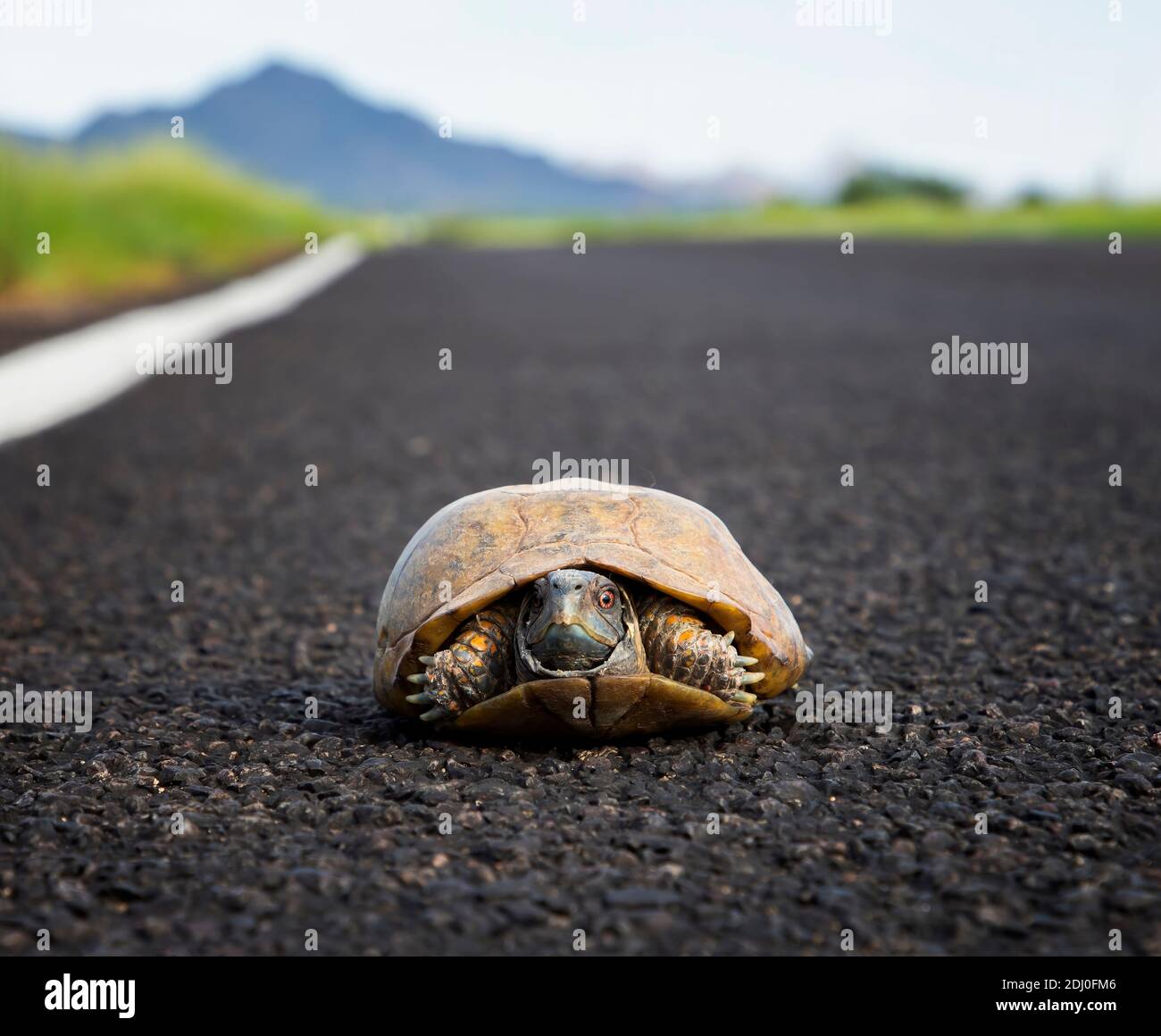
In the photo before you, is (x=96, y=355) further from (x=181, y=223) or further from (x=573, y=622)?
(x=181, y=223)

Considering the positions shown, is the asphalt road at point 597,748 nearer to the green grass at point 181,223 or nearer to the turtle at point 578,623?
the turtle at point 578,623

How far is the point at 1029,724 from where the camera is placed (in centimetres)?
412

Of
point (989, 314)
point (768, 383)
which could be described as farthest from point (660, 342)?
point (989, 314)

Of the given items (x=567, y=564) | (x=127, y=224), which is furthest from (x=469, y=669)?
(x=127, y=224)

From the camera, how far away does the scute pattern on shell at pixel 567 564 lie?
391 cm

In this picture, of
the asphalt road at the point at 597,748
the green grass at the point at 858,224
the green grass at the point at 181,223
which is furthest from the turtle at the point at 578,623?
the green grass at the point at 858,224

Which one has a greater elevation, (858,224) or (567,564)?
(858,224)

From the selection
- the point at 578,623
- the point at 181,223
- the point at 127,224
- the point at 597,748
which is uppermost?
the point at 181,223

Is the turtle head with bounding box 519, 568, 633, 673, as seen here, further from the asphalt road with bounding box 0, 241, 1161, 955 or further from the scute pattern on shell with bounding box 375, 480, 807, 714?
the asphalt road with bounding box 0, 241, 1161, 955

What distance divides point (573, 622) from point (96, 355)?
12.0 metres

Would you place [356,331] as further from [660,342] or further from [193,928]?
[193,928]

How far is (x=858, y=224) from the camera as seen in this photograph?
57.8 m

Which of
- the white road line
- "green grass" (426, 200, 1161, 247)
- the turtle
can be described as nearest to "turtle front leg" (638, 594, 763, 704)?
the turtle

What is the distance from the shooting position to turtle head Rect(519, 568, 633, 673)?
361cm
